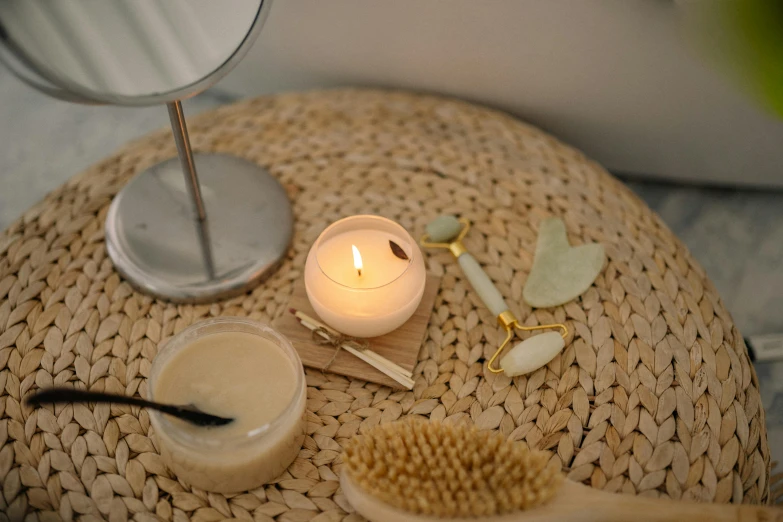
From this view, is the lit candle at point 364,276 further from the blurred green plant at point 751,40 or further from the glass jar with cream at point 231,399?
the blurred green plant at point 751,40

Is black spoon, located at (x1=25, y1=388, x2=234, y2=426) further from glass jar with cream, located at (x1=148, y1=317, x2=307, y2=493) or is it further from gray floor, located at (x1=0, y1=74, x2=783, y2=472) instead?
gray floor, located at (x1=0, y1=74, x2=783, y2=472)

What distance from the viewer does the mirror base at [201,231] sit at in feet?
2.24

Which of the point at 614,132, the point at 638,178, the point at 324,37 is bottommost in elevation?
the point at 638,178

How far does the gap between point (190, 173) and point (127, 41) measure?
0.17 meters

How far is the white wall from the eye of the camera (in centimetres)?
76

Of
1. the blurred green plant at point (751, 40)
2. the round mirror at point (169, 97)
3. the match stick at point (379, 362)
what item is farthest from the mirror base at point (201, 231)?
the blurred green plant at point (751, 40)

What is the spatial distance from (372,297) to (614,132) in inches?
18.8

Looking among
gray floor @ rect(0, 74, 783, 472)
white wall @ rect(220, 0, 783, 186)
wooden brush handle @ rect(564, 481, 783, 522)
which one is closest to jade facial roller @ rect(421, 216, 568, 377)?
wooden brush handle @ rect(564, 481, 783, 522)

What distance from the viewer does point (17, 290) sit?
0.68 metres

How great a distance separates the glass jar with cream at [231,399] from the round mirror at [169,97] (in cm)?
12

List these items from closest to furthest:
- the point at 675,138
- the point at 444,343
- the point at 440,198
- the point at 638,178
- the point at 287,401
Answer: the point at 287,401, the point at 444,343, the point at 440,198, the point at 675,138, the point at 638,178

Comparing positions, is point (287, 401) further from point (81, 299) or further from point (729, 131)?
point (729, 131)

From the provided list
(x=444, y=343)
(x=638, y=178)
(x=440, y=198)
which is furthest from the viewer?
(x=638, y=178)

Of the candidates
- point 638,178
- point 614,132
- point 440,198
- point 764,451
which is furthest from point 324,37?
point 764,451
